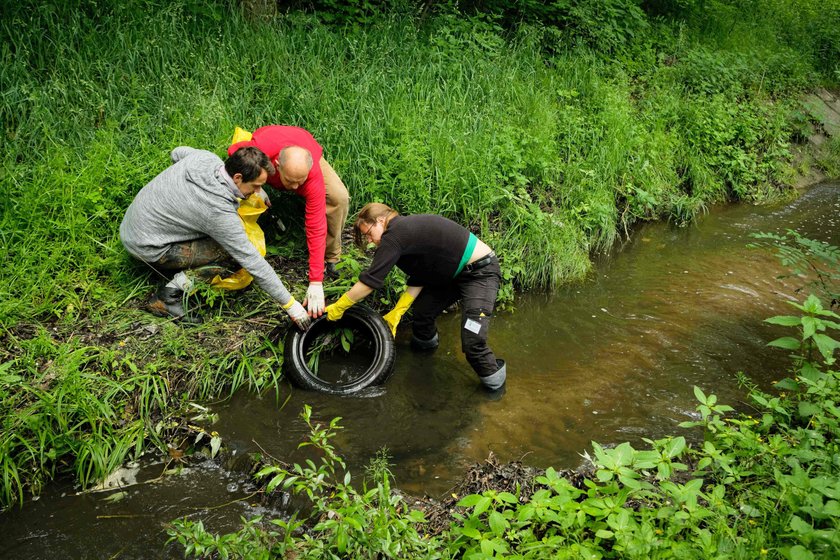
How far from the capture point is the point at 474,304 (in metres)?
4.88

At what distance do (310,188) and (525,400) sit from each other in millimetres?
2310

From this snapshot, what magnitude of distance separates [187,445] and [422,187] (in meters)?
3.17

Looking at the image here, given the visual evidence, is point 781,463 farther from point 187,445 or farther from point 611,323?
point 187,445

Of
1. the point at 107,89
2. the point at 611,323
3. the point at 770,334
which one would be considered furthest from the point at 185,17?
the point at 770,334

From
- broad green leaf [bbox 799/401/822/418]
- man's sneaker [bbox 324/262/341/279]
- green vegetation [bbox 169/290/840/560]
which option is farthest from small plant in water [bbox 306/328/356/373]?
broad green leaf [bbox 799/401/822/418]

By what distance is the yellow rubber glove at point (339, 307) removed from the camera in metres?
4.76

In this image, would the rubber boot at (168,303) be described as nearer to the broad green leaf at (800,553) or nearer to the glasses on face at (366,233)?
the glasses on face at (366,233)

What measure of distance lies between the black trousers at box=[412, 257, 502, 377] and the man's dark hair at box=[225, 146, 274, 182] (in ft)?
5.35

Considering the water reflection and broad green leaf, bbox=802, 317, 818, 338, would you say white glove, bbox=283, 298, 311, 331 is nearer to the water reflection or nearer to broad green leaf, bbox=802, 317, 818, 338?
the water reflection

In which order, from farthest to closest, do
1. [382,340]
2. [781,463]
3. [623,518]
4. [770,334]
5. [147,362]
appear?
[770,334]
[382,340]
[147,362]
[781,463]
[623,518]

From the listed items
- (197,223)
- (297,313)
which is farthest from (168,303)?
(297,313)

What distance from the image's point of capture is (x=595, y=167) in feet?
25.5

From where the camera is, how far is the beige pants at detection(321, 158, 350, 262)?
18.2 ft

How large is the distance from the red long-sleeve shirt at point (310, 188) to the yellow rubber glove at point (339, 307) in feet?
0.78
